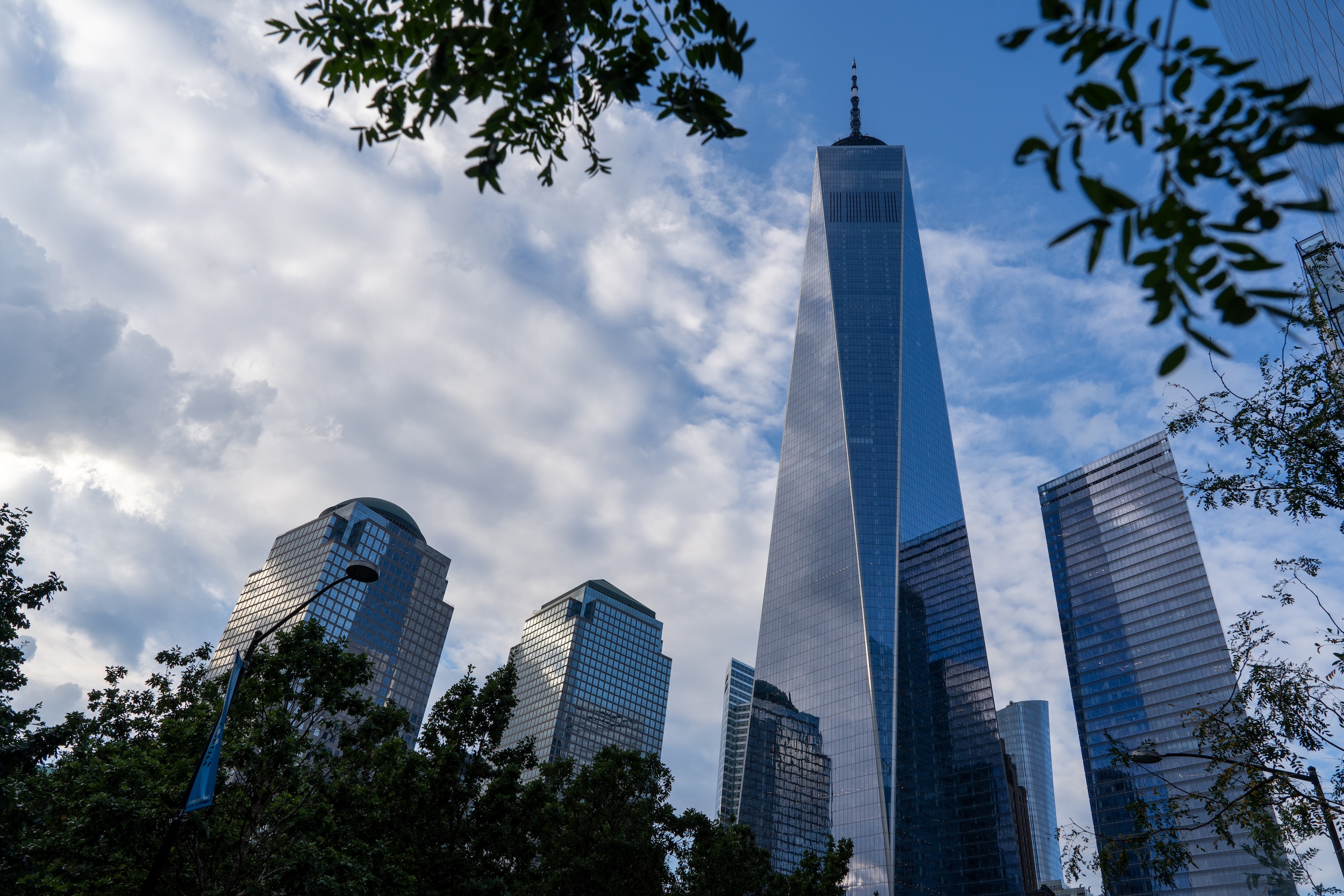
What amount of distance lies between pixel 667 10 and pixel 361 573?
13.8m

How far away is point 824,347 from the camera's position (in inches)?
7106

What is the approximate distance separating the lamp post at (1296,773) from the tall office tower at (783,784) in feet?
459

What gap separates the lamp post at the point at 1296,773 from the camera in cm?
1345

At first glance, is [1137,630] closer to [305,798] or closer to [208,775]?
[305,798]

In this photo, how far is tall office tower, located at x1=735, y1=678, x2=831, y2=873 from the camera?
151 m

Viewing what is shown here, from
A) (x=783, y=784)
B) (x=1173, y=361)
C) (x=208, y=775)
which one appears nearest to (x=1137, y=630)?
(x=783, y=784)

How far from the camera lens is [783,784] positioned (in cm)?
15462

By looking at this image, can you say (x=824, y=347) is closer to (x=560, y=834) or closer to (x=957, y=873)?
(x=957, y=873)

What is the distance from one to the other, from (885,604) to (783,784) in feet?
139

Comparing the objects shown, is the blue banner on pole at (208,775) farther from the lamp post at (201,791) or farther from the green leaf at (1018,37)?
the green leaf at (1018,37)

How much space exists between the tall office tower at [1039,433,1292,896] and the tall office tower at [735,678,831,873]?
5333cm

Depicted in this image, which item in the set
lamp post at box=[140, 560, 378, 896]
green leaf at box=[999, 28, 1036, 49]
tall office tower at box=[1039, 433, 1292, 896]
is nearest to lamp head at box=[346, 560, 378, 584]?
lamp post at box=[140, 560, 378, 896]

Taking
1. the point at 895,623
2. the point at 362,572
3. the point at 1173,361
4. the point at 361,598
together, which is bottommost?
the point at 1173,361

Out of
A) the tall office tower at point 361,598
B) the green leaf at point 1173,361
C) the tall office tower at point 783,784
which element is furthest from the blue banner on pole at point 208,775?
the tall office tower at point 361,598
